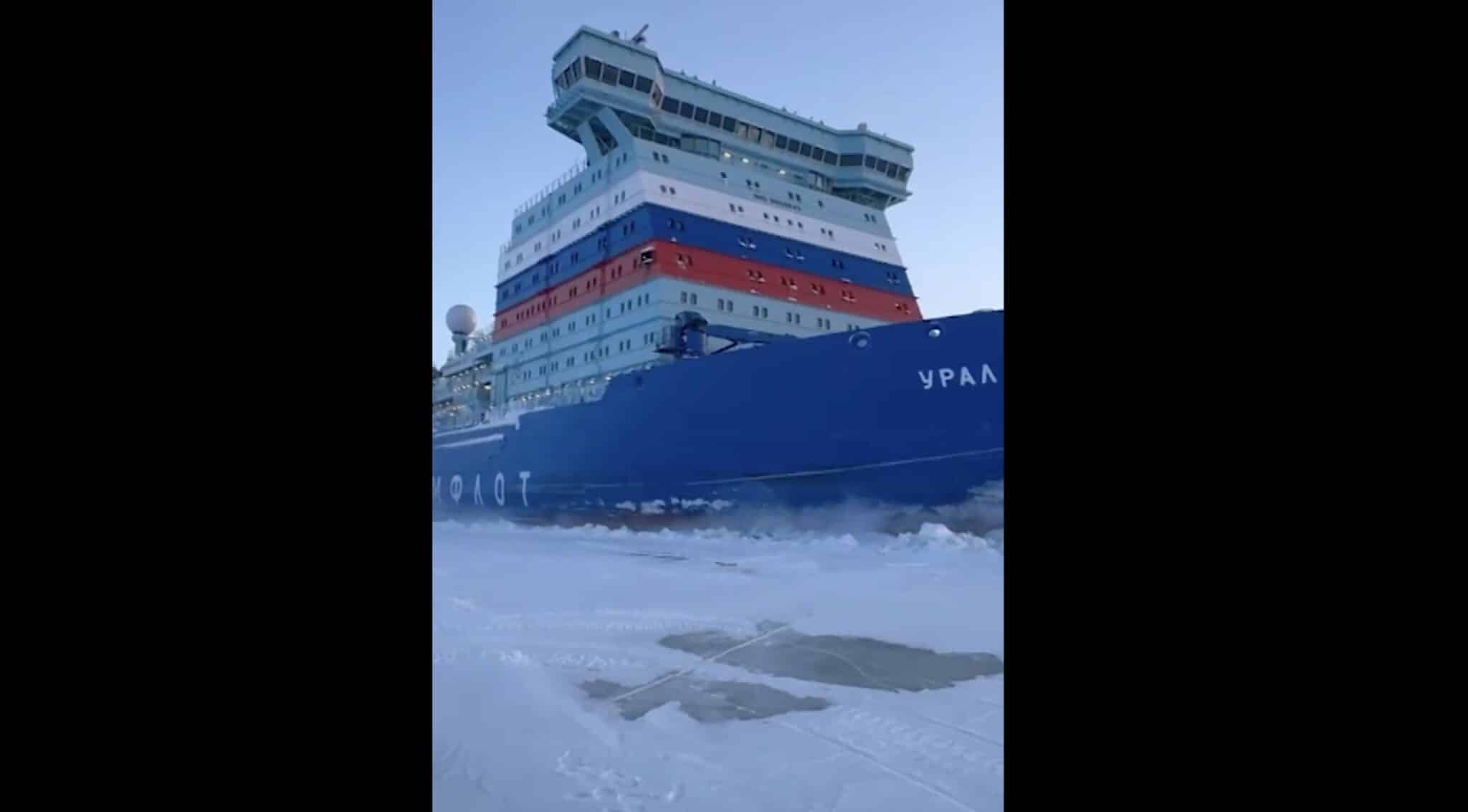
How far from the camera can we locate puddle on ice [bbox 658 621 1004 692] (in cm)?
409

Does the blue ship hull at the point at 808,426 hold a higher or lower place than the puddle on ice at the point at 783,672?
higher

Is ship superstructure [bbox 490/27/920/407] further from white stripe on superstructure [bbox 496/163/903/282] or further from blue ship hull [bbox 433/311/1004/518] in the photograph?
blue ship hull [bbox 433/311/1004/518]

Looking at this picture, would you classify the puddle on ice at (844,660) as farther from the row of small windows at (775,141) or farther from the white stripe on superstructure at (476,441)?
the row of small windows at (775,141)

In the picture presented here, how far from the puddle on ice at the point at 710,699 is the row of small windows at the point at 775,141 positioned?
51.9ft

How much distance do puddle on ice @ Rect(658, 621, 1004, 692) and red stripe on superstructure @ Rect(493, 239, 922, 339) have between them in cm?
1116

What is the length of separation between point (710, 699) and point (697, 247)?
13.0m

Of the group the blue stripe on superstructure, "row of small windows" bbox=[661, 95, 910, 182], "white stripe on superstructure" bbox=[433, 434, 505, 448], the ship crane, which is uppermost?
"row of small windows" bbox=[661, 95, 910, 182]

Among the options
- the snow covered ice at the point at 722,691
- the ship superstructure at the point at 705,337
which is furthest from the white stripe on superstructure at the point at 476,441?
the snow covered ice at the point at 722,691

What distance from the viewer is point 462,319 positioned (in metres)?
23.7

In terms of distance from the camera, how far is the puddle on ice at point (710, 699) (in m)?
3.58

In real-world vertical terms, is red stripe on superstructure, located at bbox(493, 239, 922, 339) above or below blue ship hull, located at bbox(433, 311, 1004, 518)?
above

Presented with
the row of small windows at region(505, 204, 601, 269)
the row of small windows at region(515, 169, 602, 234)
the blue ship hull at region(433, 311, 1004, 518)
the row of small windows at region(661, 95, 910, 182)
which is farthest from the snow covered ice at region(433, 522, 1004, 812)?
the row of small windows at region(661, 95, 910, 182)
